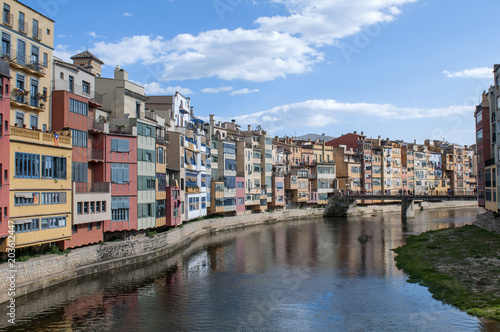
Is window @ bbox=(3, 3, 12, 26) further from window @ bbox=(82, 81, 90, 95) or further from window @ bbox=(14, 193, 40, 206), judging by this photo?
window @ bbox=(14, 193, 40, 206)

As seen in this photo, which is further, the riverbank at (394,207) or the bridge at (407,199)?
the riverbank at (394,207)

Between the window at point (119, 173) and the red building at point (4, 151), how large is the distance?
13.2 metres

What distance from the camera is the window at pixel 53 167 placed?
32531 millimetres

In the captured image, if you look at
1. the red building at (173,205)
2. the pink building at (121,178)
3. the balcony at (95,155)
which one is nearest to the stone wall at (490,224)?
the red building at (173,205)

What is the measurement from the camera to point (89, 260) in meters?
35.0

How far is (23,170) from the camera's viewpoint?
3042 centimetres

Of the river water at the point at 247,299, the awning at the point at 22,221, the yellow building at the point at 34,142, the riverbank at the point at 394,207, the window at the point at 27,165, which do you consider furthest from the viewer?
the riverbank at the point at 394,207

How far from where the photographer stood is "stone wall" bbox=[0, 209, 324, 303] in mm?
27875

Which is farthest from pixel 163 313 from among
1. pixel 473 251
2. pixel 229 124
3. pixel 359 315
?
pixel 229 124

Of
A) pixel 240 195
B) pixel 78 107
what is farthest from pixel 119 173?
pixel 240 195

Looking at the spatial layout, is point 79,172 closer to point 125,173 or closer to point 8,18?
point 125,173

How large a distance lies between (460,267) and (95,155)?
31294 millimetres

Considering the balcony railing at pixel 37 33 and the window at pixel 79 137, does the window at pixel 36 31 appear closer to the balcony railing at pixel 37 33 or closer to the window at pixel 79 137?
the balcony railing at pixel 37 33

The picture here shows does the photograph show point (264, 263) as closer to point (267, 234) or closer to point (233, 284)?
point (233, 284)
